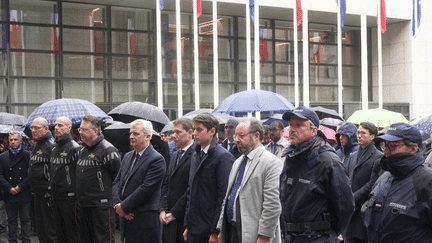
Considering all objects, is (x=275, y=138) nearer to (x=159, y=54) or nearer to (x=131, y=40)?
Answer: (x=159, y=54)

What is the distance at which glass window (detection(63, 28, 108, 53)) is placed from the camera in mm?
25828

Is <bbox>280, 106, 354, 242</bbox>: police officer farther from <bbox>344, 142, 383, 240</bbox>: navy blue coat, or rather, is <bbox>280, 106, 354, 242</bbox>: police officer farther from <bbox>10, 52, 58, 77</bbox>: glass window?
<bbox>10, 52, 58, 77</bbox>: glass window

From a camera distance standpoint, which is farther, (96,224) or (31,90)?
(31,90)

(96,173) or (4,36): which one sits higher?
(4,36)

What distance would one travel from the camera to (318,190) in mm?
5773

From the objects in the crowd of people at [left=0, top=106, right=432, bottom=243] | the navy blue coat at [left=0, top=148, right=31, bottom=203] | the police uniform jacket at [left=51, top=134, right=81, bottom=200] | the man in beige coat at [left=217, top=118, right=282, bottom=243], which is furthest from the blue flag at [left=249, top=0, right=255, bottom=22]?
the man in beige coat at [left=217, top=118, right=282, bottom=243]

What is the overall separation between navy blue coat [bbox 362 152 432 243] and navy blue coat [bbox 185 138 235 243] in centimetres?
219

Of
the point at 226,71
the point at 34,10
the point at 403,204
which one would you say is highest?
the point at 34,10

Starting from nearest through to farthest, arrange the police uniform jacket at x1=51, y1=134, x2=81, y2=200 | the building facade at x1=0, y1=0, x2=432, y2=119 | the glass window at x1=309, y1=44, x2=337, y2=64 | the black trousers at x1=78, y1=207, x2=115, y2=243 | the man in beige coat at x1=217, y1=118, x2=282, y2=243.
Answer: the man in beige coat at x1=217, y1=118, x2=282, y2=243
the black trousers at x1=78, y1=207, x2=115, y2=243
the police uniform jacket at x1=51, y1=134, x2=81, y2=200
the building facade at x1=0, y1=0, x2=432, y2=119
the glass window at x1=309, y1=44, x2=337, y2=64

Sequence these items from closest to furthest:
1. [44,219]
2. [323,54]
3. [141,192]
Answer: [141,192] → [44,219] → [323,54]

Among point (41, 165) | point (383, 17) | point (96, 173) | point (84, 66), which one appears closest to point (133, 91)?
point (84, 66)

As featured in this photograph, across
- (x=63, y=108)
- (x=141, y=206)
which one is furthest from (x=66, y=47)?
(x=141, y=206)

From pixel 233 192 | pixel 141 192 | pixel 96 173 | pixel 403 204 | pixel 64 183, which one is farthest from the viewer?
pixel 64 183

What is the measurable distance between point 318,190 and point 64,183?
5.08 m
